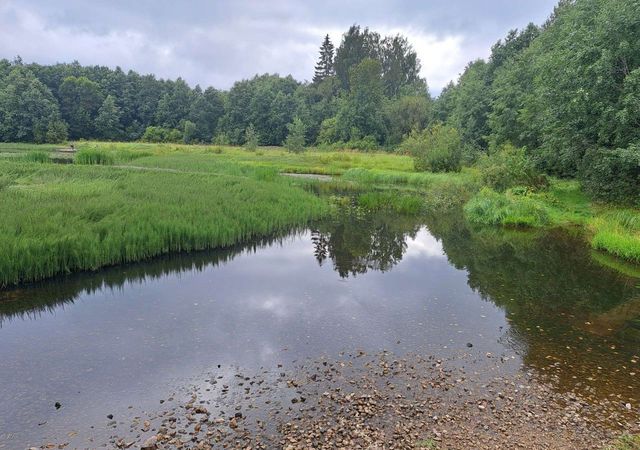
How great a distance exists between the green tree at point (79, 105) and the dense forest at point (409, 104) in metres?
0.24

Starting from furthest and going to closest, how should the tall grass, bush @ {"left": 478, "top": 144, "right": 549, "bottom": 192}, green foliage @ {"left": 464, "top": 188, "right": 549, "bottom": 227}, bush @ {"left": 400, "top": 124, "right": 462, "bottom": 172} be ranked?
1. bush @ {"left": 400, "top": 124, "right": 462, "bottom": 172}
2. bush @ {"left": 478, "top": 144, "right": 549, "bottom": 192}
3. green foliage @ {"left": 464, "top": 188, "right": 549, "bottom": 227}
4. the tall grass

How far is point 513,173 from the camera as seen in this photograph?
29.5 metres

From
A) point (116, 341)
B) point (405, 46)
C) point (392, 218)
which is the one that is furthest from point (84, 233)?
point (405, 46)

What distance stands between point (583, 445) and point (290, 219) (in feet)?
54.5

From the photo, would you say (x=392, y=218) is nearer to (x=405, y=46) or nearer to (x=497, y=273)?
(x=497, y=273)

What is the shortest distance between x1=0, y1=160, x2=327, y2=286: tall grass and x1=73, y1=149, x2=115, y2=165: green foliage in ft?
41.6

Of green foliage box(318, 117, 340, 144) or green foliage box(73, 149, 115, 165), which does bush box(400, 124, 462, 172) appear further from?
green foliage box(318, 117, 340, 144)

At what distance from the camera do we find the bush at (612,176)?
814 inches

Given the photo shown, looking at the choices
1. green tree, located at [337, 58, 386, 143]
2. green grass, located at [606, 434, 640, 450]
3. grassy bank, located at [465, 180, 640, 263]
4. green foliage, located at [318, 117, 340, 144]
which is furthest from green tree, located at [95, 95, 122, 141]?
green grass, located at [606, 434, 640, 450]

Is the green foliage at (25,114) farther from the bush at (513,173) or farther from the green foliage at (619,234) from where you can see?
the green foliage at (619,234)

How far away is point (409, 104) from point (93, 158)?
184ft

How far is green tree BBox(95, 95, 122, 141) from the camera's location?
8962 centimetres

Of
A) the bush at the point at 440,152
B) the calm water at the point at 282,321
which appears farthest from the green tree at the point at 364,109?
the calm water at the point at 282,321

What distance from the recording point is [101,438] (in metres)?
6.53
